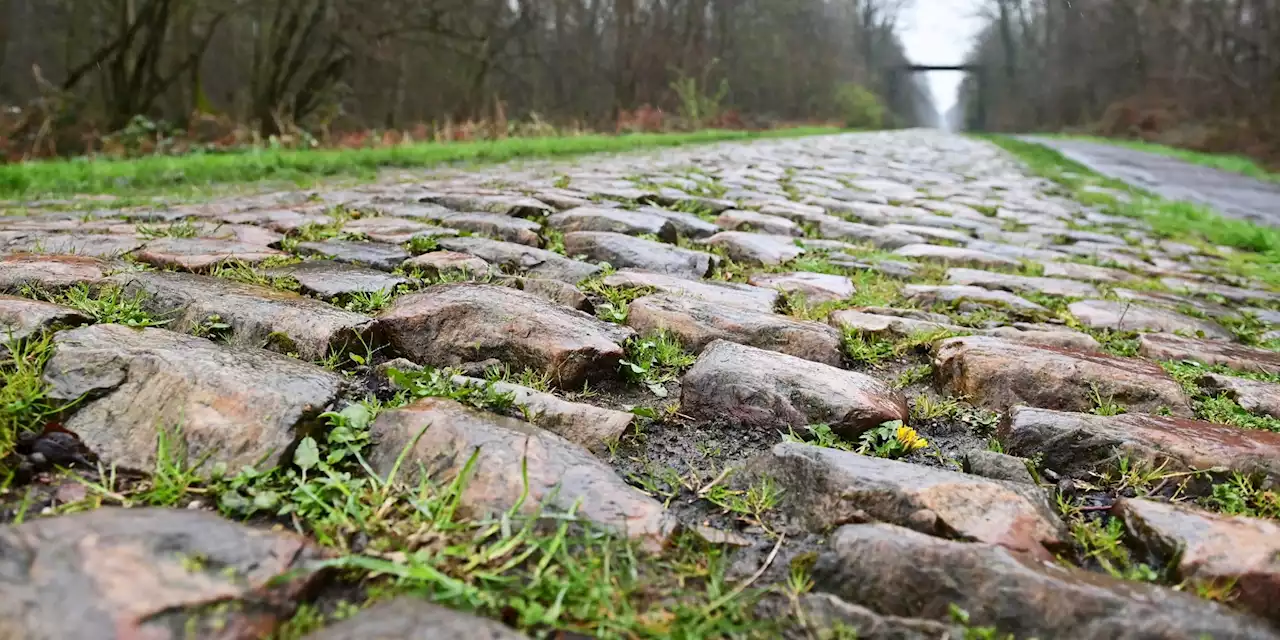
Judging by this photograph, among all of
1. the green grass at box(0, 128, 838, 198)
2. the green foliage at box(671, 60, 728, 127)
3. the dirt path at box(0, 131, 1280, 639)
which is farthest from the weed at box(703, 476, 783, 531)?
the green foliage at box(671, 60, 728, 127)

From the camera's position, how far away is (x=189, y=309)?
5.23 ft

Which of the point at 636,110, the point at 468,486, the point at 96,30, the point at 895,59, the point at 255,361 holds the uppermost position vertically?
the point at 895,59

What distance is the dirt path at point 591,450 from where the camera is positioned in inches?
→ 34.0

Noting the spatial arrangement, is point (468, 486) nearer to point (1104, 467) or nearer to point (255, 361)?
point (255, 361)

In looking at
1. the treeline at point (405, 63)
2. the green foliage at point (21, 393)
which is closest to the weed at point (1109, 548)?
the green foliage at point (21, 393)

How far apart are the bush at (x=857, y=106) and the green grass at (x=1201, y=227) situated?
95.3 ft

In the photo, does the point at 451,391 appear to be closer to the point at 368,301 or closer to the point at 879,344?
the point at 368,301

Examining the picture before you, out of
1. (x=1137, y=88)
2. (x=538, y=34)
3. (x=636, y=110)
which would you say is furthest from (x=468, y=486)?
(x=1137, y=88)

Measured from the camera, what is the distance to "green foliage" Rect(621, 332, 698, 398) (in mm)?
1610

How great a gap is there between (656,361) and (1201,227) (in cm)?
492

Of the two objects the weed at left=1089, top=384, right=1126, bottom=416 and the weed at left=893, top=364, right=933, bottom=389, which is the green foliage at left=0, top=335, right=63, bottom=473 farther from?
the weed at left=1089, top=384, right=1126, bottom=416

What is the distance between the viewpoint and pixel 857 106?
3609 cm

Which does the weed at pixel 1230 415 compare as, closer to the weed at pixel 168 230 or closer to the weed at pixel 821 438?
the weed at pixel 821 438

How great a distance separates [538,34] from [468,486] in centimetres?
2183
